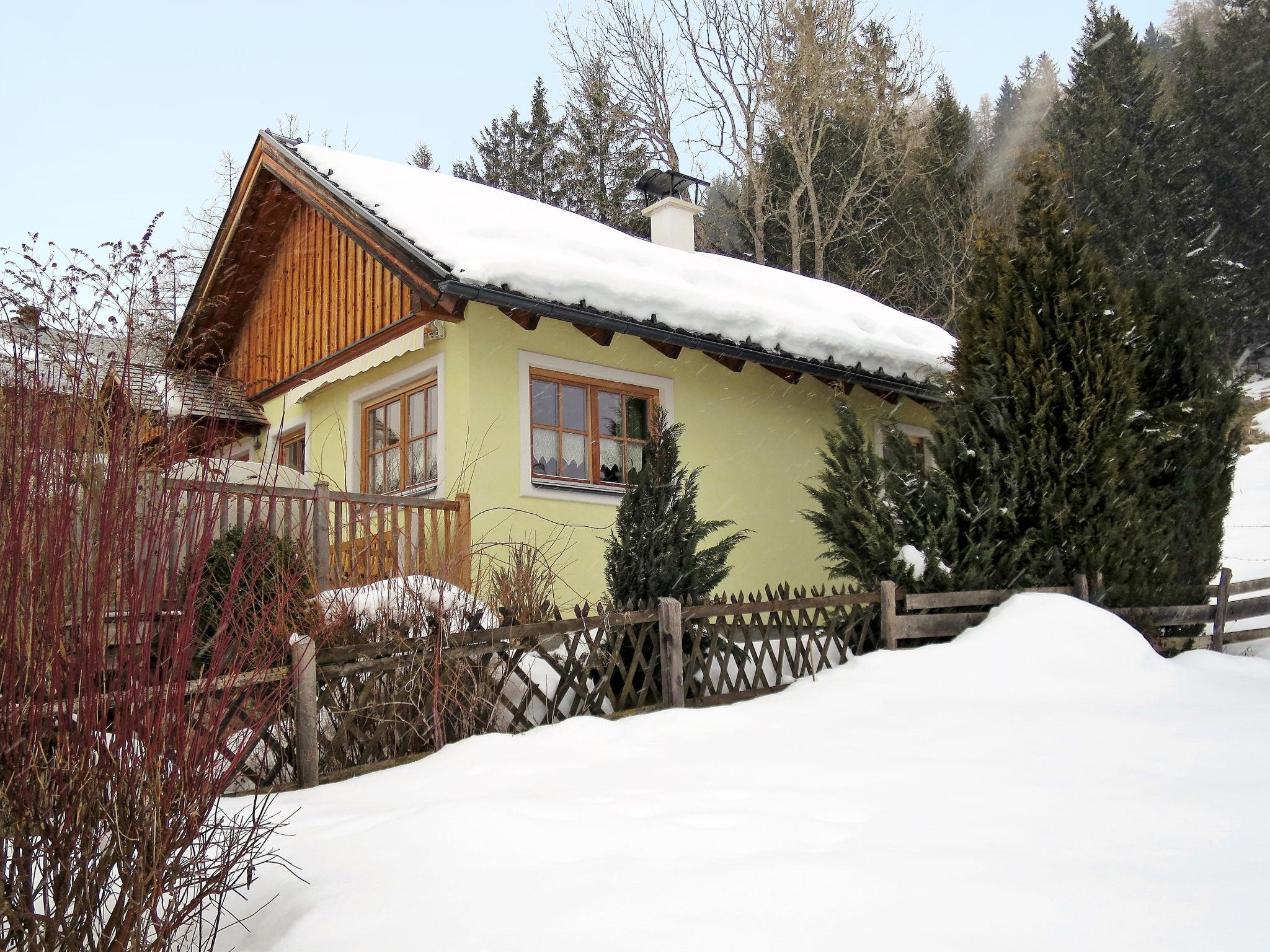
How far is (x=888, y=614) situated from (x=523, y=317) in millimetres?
4054

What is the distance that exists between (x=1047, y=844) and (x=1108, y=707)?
2.57 metres

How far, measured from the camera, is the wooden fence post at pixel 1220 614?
359 inches

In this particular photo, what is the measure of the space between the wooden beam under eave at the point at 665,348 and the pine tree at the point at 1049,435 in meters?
2.81

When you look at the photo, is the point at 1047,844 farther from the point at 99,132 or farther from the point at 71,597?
the point at 99,132

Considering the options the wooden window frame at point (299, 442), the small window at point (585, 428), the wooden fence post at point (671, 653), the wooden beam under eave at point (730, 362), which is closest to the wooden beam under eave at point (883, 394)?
the wooden beam under eave at point (730, 362)

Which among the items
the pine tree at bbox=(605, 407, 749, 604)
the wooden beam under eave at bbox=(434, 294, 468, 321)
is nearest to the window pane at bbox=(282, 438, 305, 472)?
the wooden beam under eave at bbox=(434, 294, 468, 321)

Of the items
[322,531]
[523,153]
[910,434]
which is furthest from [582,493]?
[523,153]

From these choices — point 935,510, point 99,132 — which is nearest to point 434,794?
point 99,132

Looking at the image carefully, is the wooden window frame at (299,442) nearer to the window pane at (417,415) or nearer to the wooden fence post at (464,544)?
the window pane at (417,415)

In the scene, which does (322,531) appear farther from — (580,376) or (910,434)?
(910,434)

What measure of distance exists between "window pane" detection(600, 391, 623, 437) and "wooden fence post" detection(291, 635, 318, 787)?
16.7ft

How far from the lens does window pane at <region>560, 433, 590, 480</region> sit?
9.46 meters

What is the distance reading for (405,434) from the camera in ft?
32.6

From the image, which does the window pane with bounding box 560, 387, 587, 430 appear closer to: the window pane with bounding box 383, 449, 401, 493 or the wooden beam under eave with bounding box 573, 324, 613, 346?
the wooden beam under eave with bounding box 573, 324, 613, 346
